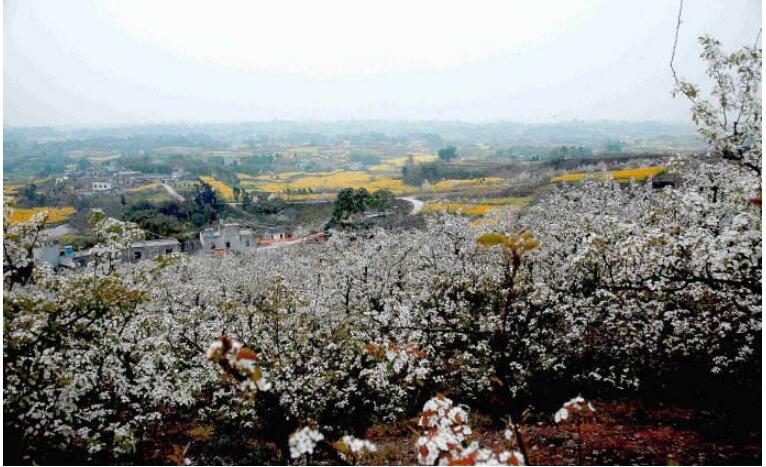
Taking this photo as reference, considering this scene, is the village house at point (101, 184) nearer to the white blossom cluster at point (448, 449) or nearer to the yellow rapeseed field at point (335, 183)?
the yellow rapeseed field at point (335, 183)

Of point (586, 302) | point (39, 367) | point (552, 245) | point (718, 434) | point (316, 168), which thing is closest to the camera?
point (39, 367)

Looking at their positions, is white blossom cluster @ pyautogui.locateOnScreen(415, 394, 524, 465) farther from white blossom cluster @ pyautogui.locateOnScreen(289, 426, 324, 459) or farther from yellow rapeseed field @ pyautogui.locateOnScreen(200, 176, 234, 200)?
yellow rapeseed field @ pyautogui.locateOnScreen(200, 176, 234, 200)

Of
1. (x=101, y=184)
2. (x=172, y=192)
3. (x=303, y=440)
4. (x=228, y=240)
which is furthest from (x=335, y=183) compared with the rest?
(x=303, y=440)

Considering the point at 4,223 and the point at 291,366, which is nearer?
the point at 4,223

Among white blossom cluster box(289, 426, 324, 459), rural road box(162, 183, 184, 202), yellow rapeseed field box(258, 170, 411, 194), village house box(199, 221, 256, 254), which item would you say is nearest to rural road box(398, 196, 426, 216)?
yellow rapeseed field box(258, 170, 411, 194)

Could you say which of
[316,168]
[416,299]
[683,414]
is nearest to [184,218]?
[316,168]

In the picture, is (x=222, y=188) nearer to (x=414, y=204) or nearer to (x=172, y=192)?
(x=172, y=192)

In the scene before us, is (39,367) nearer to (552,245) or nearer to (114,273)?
(114,273)
